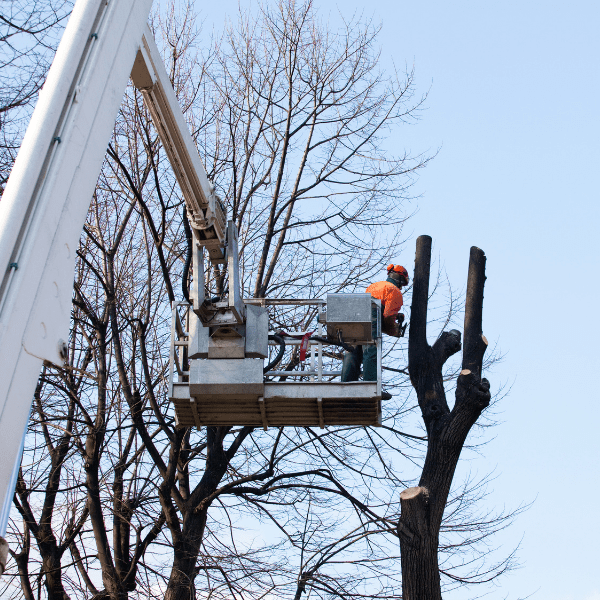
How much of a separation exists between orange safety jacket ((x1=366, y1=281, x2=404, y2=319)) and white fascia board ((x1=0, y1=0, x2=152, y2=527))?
5.20m

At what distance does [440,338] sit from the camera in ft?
28.7

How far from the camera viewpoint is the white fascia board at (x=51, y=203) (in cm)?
338

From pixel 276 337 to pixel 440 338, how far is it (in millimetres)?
1853

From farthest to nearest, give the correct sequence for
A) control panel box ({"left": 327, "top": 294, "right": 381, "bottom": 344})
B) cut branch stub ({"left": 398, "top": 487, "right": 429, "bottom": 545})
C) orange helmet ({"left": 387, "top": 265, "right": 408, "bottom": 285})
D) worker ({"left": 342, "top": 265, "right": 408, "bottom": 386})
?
orange helmet ({"left": 387, "top": 265, "right": 408, "bottom": 285}) < worker ({"left": 342, "top": 265, "right": 408, "bottom": 386}) < control panel box ({"left": 327, "top": 294, "right": 381, "bottom": 344}) < cut branch stub ({"left": 398, "top": 487, "right": 429, "bottom": 545})

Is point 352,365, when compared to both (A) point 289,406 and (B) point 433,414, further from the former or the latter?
(B) point 433,414

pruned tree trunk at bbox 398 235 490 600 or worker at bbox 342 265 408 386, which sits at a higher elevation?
worker at bbox 342 265 408 386

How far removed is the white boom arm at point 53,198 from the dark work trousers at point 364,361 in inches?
194

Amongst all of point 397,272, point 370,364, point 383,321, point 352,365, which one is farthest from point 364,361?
point 397,272

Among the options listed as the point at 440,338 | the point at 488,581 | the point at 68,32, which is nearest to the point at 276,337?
the point at 440,338

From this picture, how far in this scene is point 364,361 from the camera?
30.5ft

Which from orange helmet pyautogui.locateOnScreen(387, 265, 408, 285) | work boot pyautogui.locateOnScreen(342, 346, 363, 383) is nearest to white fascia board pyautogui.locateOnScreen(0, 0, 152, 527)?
work boot pyautogui.locateOnScreen(342, 346, 363, 383)

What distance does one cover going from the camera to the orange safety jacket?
9430mm

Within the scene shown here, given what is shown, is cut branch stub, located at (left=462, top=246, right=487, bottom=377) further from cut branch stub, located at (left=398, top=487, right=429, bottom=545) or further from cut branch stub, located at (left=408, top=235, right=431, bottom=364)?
cut branch stub, located at (left=398, top=487, right=429, bottom=545)

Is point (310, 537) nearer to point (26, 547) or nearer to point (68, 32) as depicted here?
point (26, 547)
